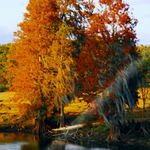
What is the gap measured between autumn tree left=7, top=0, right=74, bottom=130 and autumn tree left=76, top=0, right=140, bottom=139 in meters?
5.24

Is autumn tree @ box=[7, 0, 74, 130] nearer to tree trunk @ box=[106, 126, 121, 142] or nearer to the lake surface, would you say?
the lake surface

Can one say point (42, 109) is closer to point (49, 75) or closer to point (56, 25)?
point (49, 75)

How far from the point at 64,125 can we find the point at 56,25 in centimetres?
1145

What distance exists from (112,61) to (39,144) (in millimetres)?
10786

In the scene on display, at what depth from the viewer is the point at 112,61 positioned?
69.2ft

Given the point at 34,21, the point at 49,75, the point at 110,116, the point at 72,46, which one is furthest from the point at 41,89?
the point at 110,116

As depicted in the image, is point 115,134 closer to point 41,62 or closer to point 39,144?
point 39,144

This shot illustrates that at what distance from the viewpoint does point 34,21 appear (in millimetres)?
27500

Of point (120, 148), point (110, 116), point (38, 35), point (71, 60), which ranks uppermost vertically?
point (38, 35)

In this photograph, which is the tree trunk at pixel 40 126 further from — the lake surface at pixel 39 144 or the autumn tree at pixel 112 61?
the autumn tree at pixel 112 61

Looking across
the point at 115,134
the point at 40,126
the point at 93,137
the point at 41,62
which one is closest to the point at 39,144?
the point at 40,126

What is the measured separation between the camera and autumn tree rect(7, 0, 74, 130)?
2625 cm

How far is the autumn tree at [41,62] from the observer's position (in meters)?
26.2

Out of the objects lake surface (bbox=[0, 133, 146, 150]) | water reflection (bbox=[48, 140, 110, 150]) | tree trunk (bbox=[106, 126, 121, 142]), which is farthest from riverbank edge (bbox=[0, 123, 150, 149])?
water reflection (bbox=[48, 140, 110, 150])
